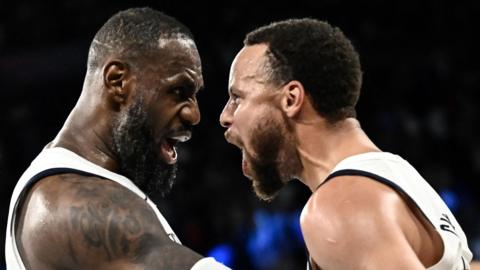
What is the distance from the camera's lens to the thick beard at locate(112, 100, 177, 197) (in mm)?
2602

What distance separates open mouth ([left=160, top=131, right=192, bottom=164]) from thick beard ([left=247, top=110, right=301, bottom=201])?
0.23 m

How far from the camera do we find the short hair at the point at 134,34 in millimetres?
2613

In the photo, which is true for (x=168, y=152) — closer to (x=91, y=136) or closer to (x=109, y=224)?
(x=91, y=136)

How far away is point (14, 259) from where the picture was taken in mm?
2393

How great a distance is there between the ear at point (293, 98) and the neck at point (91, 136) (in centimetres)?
54

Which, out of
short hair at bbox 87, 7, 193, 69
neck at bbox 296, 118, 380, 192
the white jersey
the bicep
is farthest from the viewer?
short hair at bbox 87, 7, 193, 69

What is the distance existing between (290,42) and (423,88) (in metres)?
5.66

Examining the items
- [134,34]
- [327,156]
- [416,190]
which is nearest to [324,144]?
[327,156]

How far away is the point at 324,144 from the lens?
2.53 metres

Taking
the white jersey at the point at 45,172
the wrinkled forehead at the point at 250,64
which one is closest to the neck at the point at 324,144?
the wrinkled forehead at the point at 250,64

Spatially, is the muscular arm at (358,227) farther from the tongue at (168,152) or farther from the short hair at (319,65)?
the tongue at (168,152)

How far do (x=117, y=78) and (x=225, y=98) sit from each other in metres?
6.04

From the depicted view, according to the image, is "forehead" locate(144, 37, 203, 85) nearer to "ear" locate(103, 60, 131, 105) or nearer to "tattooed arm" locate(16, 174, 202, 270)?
"ear" locate(103, 60, 131, 105)

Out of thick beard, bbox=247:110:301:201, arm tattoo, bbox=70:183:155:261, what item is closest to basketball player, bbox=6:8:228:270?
arm tattoo, bbox=70:183:155:261
